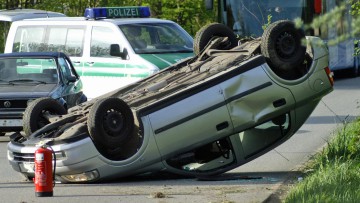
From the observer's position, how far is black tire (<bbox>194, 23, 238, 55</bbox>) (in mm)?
12898

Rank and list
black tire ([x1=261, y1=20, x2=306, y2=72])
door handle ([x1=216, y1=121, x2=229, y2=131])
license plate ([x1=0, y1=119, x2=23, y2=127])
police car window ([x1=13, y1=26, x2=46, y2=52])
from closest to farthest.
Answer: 1. door handle ([x1=216, y1=121, x2=229, y2=131])
2. black tire ([x1=261, y1=20, x2=306, y2=72])
3. license plate ([x1=0, y1=119, x2=23, y2=127])
4. police car window ([x1=13, y1=26, x2=46, y2=52])

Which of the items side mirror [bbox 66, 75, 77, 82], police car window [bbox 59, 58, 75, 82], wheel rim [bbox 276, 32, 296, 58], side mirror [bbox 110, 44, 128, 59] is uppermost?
wheel rim [bbox 276, 32, 296, 58]

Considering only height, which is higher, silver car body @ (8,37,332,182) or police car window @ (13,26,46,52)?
silver car body @ (8,37,332,182)

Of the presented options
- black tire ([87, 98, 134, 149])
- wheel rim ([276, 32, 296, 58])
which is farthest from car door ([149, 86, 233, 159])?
wheel rim ([276, 32, 296, 58])

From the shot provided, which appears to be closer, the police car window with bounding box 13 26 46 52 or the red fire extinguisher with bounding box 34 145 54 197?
the red fire extinguisher with bounding box 34 145 54 197

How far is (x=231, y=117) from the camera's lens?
1112 cm

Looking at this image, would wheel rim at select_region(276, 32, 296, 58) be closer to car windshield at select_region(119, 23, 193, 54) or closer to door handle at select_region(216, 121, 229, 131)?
door handle at select_region(216, 121, 229, 131)

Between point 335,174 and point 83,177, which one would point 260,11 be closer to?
point 83,177

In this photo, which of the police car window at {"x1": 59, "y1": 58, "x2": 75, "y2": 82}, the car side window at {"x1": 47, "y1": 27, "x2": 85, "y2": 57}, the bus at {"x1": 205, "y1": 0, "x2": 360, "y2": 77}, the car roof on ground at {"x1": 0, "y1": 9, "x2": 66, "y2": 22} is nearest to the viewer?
the police car window at {"x1": 59, "y1": 58, "x2": 75, "y2": 82}

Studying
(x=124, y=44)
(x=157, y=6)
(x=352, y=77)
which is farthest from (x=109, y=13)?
(x=157, y=6)

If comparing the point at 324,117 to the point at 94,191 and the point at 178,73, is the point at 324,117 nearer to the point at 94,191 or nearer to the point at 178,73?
the point at 178,73

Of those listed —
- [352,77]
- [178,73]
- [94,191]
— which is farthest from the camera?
[352,77]

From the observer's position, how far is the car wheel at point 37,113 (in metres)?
11.9

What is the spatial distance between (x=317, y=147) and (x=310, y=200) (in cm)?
→ 667
